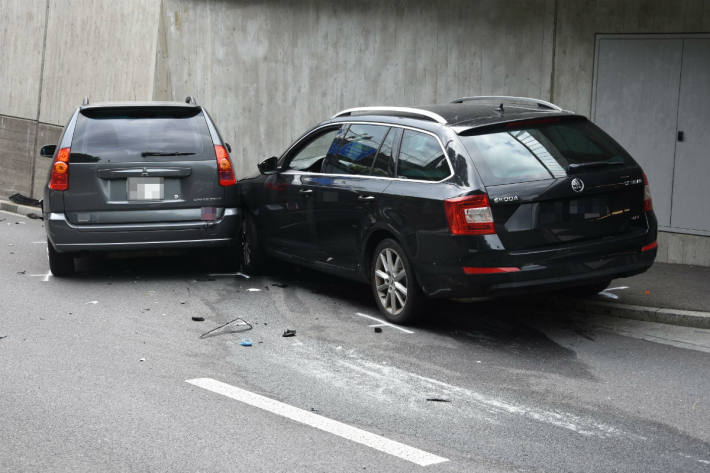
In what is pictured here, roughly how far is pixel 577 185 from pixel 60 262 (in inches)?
218

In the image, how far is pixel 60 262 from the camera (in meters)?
10.5

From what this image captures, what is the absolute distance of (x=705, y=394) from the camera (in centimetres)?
643

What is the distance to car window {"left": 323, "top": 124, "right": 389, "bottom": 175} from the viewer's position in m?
8.72

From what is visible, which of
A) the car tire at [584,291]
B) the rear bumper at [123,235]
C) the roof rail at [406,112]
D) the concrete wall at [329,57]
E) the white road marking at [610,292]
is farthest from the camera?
the concrete wall at [329,57]

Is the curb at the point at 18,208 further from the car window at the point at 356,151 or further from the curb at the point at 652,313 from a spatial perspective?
the curb at the point at 652,313

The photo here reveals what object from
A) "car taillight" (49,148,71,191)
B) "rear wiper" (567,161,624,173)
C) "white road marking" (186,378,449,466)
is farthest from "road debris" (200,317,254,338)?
"rear wiper" (567,161,624,173)

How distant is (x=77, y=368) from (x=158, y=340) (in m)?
0.96

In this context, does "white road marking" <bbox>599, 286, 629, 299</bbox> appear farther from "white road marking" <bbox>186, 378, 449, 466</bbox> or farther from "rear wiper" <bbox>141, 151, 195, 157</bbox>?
"rear wiper" <bbox>141, 151, 195, 157</bbox>

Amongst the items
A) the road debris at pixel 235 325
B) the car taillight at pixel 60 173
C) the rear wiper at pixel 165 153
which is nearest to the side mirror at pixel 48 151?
the car taillight at pixel 60 173

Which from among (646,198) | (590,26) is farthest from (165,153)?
(590,26)

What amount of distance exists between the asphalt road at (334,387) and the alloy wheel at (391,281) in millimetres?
236

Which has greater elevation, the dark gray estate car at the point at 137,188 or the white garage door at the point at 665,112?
the white garage door at the point at 665,112

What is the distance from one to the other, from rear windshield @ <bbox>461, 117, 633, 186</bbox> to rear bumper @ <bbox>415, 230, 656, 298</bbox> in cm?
57

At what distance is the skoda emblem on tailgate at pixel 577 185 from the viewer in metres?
7.48
